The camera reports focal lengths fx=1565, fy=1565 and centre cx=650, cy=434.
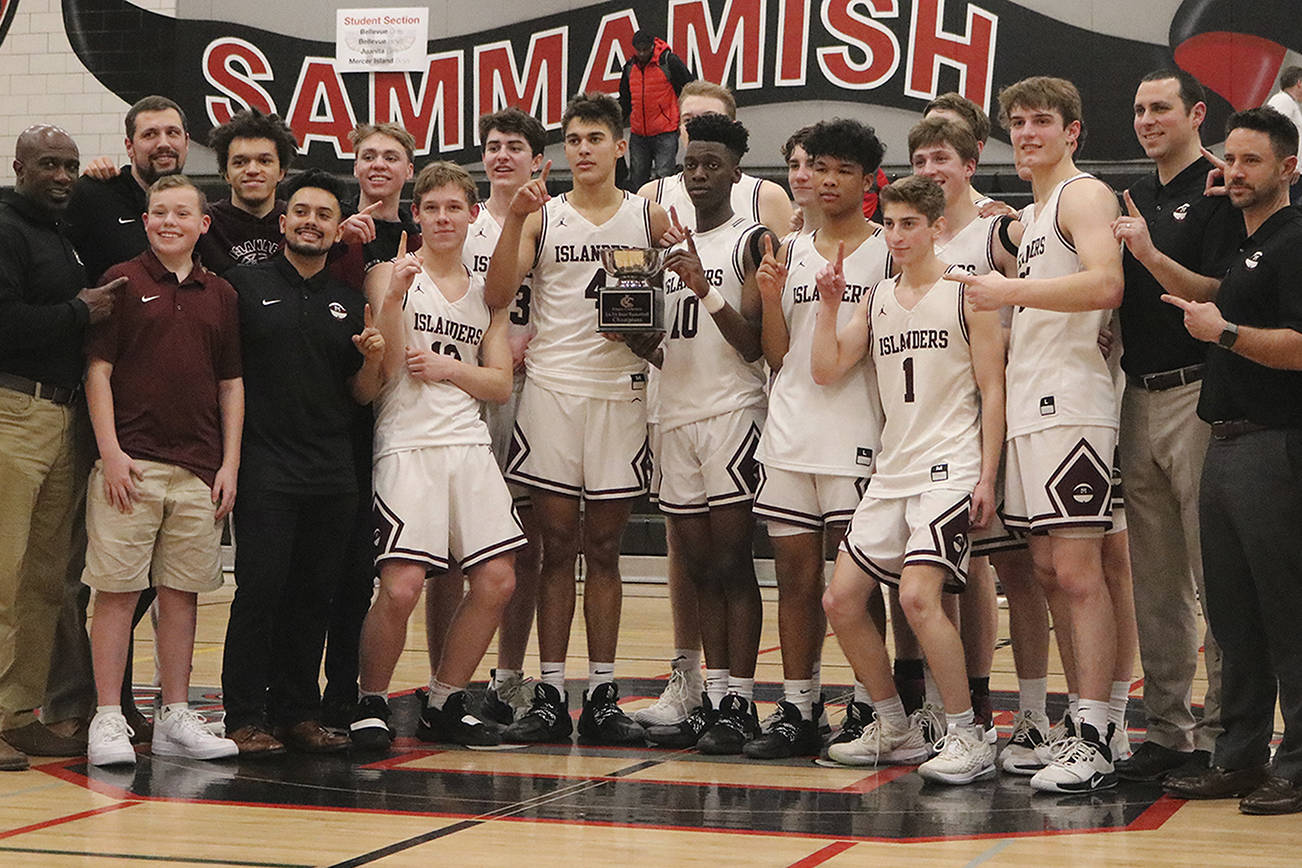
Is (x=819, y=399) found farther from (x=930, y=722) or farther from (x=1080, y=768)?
(x=1080, y=768)

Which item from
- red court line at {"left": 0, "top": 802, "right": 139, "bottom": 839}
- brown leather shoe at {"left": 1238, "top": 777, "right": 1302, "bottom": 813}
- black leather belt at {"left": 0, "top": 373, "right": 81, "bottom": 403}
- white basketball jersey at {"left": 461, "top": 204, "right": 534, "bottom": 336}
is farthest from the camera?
white basketball jersey at {"left": 461, "top": 204, "right": 534, "bottom": 336}

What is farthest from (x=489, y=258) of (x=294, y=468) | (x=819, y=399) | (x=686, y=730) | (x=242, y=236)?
(x=686, y=730)

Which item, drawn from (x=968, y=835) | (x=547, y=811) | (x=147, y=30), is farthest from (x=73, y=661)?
(x=147, y=30)

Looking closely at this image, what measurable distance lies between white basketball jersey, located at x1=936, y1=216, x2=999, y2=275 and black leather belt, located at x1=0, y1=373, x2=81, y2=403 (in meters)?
3.28

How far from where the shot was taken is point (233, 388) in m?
5.81

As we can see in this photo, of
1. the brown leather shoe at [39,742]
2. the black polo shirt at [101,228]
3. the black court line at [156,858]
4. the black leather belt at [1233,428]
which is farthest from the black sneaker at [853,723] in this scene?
the black polo shirt at [101,228]

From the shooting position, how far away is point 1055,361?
534cm

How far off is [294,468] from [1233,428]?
10.8ft

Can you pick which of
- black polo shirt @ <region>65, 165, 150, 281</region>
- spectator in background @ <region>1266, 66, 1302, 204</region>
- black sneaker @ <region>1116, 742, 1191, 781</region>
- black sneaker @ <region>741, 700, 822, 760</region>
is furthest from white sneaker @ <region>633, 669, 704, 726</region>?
spectator in background @ <region>1266, 66, 1302, 204</region>

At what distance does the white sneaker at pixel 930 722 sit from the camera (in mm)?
5758

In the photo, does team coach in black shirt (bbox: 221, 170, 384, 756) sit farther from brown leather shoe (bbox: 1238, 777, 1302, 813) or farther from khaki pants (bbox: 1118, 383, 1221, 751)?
brown leather shoe (bbox: 1238, 777, 1302, 813)

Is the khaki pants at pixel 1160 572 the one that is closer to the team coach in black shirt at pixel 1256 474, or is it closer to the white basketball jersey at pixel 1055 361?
the white basketball jersey at pixel 1055 361

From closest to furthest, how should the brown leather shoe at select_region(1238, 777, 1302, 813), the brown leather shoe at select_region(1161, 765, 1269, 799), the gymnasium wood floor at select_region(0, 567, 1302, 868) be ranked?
1. the gymnasium wood floor at select_region(0, 567, 1302, 868)
2. the brown leather shoe at select_region(1238, 777, 1302, 813)
3. the brown leather shoe at select_region(1161, 765, 1269, 799)

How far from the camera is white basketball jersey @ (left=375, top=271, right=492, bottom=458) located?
6012 mm
